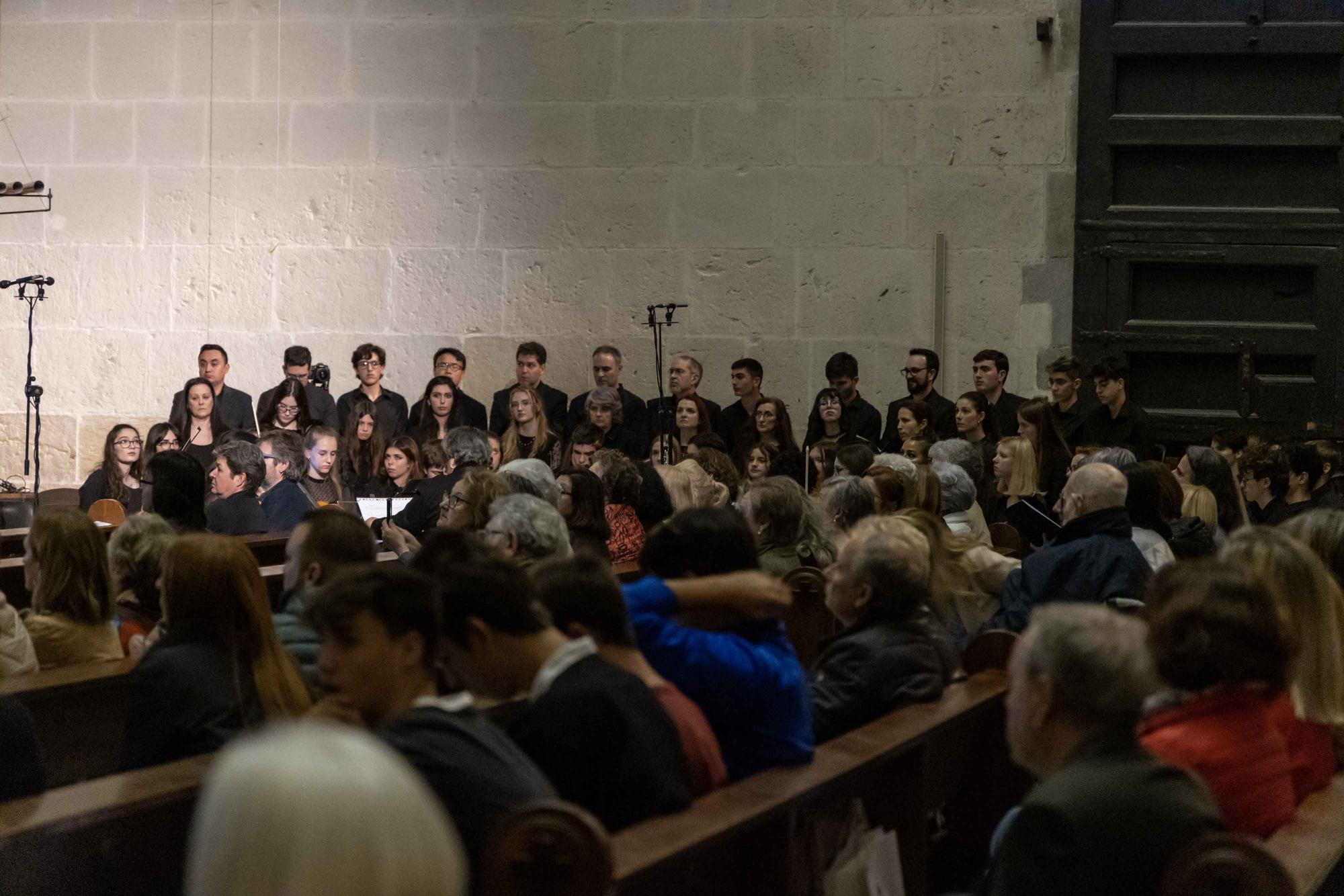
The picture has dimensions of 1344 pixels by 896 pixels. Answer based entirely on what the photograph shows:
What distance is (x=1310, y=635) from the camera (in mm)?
2969

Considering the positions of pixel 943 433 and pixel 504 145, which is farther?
pixel 504 145

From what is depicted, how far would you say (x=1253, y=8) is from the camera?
962cm

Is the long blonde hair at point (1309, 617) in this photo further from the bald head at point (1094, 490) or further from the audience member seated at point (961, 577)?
the audience member seated at point (961, 577)

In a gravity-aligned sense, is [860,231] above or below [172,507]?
above

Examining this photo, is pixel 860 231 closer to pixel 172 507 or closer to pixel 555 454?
pixel 555 454

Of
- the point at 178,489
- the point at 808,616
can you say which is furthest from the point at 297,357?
the point at 808,616

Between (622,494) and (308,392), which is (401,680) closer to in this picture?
(622,494)

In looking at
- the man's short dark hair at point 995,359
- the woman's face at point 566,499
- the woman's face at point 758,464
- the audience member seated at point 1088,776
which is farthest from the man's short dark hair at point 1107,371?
the audience member seated at point 1088,776

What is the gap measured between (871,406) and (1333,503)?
10.6 feet

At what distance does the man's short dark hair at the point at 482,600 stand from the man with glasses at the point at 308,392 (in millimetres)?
7566

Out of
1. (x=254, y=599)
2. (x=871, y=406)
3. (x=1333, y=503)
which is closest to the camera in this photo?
(x=254, y=599)

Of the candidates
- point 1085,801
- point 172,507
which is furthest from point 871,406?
point 1085,801

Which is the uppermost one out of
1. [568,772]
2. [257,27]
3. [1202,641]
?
[257,27]

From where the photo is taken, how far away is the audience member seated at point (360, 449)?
9.18 meters
